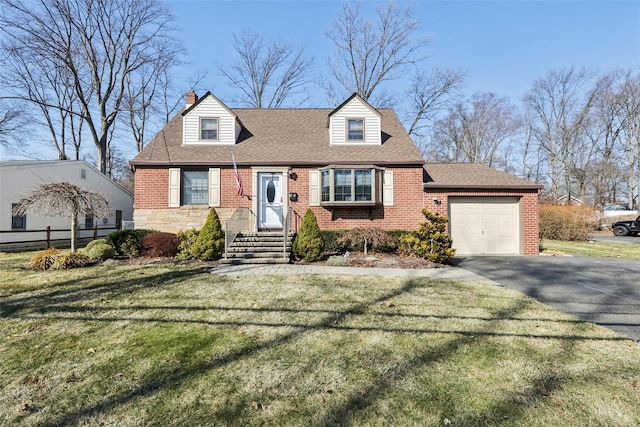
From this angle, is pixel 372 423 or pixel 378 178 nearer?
pixel 372 423

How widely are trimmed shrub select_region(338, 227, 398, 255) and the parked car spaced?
20511 millimetres

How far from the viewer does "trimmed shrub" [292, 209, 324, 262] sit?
9.12 m

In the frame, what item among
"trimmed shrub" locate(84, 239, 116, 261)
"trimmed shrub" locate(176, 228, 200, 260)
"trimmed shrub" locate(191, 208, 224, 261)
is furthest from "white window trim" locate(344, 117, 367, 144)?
"trimmed shrub" locate(84, 239, 116, 261)

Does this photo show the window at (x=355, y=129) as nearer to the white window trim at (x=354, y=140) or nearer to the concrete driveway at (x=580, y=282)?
the white window trim at (x=354, y=140)

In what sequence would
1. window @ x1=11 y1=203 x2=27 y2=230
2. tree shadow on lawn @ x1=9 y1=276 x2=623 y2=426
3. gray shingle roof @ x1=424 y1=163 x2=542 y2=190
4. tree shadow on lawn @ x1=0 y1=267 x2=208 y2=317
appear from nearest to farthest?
tree shadow on lawn @ x1=9 y1=276 x2=623 y2=426
tree shadow on lawn @ x1=0 y1=267 x2=208 y2=317
gray shingle roof @ x1=424 y1=163 x2=542 y2=190
window @ x1=11 y1=203 x2=27 y2=230

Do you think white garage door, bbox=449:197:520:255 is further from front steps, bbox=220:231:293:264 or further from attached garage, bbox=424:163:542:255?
front steps, bbox=220:231:293:264

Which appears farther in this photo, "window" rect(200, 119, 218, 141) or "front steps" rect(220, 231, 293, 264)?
"window" rect(200, 119, 218, 141)

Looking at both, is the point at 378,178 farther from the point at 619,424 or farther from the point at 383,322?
the point at 619,424

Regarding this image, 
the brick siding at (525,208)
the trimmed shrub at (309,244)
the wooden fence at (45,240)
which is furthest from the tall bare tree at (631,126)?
the wooden fence at (45,240)

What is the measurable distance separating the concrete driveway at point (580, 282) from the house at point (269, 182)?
7.41ft

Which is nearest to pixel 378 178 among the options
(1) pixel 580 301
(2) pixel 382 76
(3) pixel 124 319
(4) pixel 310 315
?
(1) pixel 580 301

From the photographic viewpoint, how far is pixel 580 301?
207 inches

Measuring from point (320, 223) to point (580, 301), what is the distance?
783cm

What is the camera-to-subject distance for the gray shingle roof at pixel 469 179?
433 inches
